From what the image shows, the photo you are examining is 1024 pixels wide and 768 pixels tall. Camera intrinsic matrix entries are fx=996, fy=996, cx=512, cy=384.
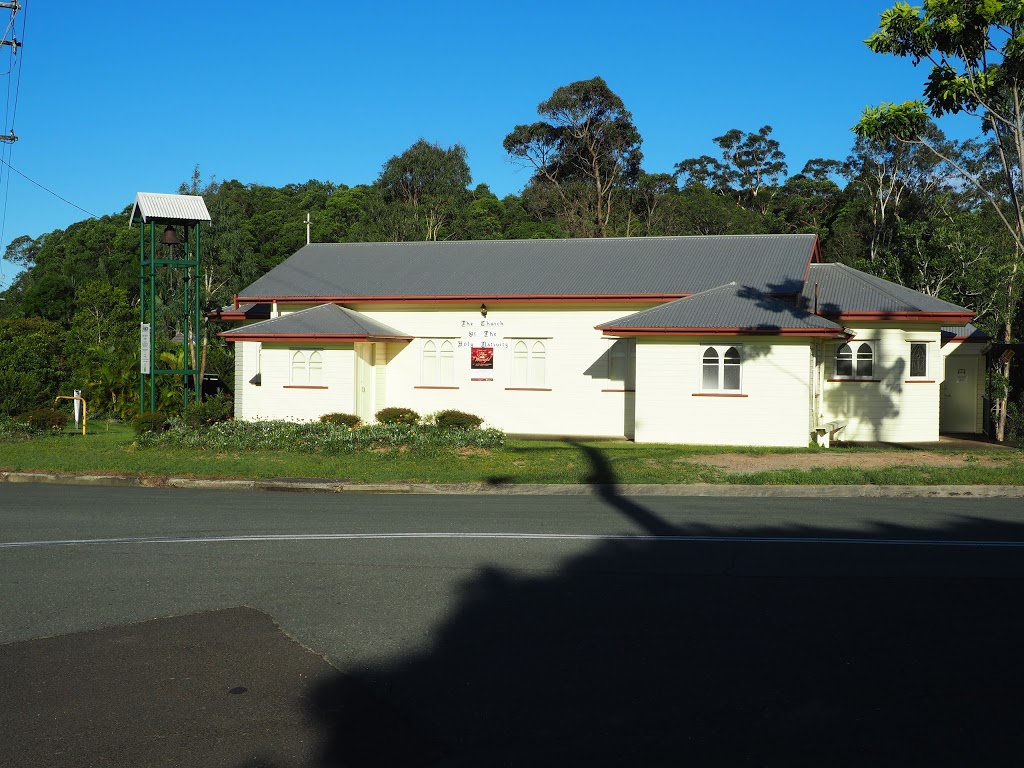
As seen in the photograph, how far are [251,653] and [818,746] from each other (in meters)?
3.59

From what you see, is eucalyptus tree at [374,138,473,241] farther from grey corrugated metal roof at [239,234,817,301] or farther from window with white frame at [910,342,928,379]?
window with white frame at [910,342,928,379]

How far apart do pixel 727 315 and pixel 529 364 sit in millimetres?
5716

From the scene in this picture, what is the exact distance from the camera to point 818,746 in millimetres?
4918

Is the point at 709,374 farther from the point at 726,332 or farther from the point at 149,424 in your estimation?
the point at 149,424

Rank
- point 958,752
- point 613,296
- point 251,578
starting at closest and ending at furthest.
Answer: point 958,752 → point 251,578 → point 613,296

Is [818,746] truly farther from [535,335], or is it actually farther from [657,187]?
[657,187]

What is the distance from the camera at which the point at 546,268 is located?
2812 centimetres

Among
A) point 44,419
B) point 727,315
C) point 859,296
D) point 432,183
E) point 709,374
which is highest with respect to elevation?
point 432,183

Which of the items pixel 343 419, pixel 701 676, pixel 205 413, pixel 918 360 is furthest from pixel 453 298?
pixel 701 676

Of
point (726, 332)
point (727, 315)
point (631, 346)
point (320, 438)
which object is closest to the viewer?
point (320, 438)

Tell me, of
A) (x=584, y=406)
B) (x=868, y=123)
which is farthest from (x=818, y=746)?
(x=584, y=406)

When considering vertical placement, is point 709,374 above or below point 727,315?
below

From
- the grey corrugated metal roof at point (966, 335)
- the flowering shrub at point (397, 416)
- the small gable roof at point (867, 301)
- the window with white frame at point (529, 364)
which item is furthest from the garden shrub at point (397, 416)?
the grey corrugated metal roof at point (966, 335)

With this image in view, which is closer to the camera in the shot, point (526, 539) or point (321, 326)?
point (526, 539)
